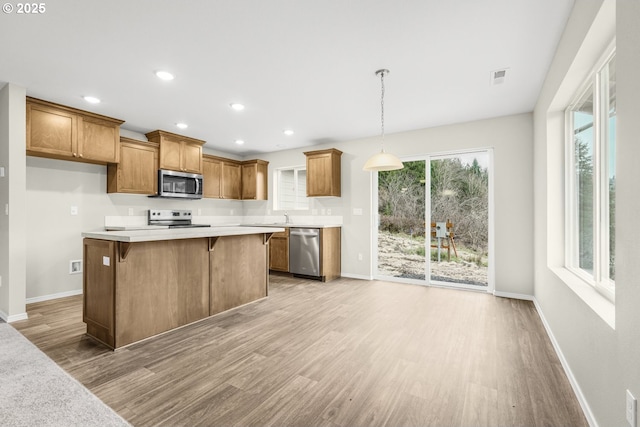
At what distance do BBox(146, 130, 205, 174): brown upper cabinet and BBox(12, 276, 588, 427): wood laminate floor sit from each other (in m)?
2.50

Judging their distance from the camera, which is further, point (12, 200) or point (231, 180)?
point (231, 180)

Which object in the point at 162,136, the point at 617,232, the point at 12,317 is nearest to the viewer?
the point at 617,232

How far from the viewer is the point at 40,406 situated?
1.73 metres

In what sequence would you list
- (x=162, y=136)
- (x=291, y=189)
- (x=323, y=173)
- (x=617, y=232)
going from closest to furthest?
(x=617, y=232), (x=162, y=136), (x=323, y=173), (x=291, y=189)

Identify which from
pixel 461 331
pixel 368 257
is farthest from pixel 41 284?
pixel 461 331

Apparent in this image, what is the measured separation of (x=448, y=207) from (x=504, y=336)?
2240mm

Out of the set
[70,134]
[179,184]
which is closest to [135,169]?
[179,184]

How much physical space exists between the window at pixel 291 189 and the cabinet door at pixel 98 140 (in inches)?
119

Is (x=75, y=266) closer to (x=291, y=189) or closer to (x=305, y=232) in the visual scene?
(x=305, y=232)

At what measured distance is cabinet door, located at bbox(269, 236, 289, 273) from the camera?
5.48 metres

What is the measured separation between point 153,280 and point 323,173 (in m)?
3.35

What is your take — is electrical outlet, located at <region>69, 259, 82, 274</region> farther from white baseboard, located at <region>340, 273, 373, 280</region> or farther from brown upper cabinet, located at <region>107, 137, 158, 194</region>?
white baseboard, located at <region>340, 273, 373, 280</region>

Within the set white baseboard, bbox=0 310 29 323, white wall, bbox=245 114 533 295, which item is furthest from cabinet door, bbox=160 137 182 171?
white wall, bbox=245 114 533 295

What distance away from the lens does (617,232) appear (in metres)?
1.32
